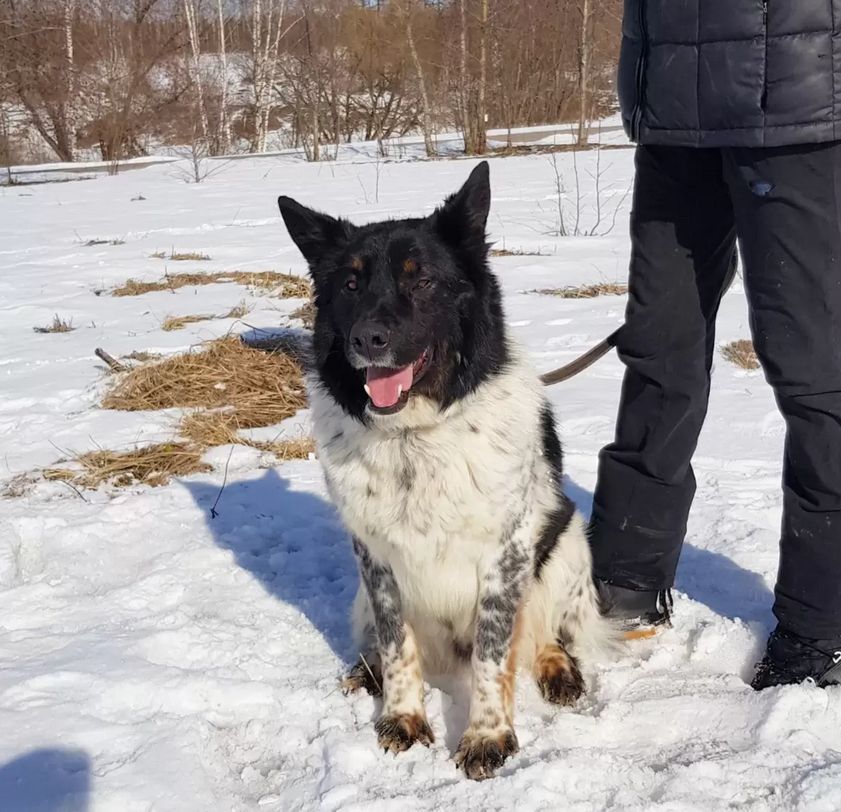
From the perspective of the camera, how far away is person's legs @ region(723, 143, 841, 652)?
185 centimetres

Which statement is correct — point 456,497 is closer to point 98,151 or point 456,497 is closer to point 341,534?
point 341,534

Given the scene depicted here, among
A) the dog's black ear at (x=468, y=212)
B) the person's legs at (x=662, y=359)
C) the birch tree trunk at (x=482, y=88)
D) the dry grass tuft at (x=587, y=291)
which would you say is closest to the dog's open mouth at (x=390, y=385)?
the dog's black ear at (x=468, y=212)

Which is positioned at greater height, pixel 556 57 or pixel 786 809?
pixel 556 57

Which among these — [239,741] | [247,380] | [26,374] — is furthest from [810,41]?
[26,374]

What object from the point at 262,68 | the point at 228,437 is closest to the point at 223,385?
the point at 228,437

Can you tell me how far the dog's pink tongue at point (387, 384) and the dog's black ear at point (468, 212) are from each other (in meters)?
0.40

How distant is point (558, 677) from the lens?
Answer: 7.51ft

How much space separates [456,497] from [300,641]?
0.82 meters

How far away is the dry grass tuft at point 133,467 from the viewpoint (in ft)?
11.9

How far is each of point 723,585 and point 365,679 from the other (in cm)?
117

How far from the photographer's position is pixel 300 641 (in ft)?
8.34

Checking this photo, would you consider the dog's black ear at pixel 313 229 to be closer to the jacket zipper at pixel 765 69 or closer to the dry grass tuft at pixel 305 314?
the jacket zipper at pixel 765 69

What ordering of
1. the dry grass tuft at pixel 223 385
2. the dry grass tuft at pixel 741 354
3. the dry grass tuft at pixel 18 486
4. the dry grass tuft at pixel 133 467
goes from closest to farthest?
the dry grass tuft at pixel 18 486 < the dry grass tuft at pixel 133 467 < the dry grass tuft at pixel 223 385 < the dry grass tuft at pixel 741 354

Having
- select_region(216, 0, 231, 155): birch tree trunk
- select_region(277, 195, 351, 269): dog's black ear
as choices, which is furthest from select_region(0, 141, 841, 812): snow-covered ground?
select_region(216, 0, 231, 155): birch tree trunk
